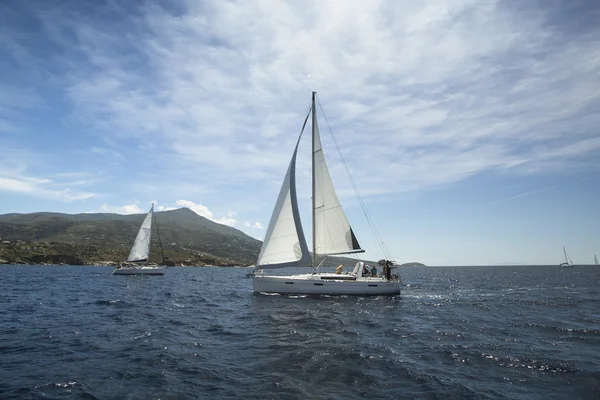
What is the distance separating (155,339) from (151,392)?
26.3 ft

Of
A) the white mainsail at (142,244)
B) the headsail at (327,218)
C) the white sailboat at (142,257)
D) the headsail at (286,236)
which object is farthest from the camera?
the white mainsail at (142,244)

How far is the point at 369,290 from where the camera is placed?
1492 inches

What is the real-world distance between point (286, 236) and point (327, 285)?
6870 mm

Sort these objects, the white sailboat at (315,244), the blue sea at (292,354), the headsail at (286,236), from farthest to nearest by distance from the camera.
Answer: the white sailboat at (315,244), the headsail at (286,236), the blue sea at (292,354)

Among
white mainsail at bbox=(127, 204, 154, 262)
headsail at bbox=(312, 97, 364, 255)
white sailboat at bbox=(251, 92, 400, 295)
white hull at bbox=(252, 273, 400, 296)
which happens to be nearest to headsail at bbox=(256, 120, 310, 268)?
white sailboat at bbox=(251, 92, 400, 295)

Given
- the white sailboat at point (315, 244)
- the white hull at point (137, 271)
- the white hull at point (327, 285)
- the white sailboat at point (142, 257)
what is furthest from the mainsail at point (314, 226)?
the white sailboat at point (142, 257)

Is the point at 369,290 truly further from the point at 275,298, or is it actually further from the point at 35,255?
the point at 35,255

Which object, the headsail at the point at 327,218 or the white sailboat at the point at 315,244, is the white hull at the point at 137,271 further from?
the headsail at the point at 327,218

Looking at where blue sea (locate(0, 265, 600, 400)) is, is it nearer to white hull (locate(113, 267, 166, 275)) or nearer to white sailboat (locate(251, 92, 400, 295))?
white sailboat (locate(251, 92, 400, 295))

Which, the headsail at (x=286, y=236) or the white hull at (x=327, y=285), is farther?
the white hull at (x=327, y=285)

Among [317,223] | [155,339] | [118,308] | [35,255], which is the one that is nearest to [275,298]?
[317,223]

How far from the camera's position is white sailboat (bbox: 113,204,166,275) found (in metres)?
82.3

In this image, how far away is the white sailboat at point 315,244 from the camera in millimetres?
36781

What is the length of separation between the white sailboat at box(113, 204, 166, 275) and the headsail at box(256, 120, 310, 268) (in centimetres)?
5646
